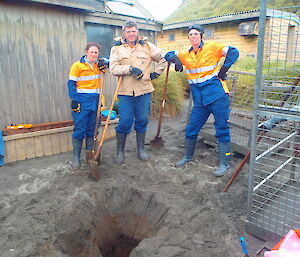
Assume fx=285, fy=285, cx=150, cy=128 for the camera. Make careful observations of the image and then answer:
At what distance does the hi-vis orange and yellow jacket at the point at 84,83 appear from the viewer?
4.43m

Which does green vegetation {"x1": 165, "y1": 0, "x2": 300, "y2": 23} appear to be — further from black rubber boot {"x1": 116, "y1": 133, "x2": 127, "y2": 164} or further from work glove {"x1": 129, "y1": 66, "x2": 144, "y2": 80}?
black rubber boot {"x1": 116, "y1": 133, "x2": 127, "y2": 164}

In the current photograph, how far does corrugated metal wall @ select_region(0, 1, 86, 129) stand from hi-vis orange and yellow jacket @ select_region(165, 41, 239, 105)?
2687 millimetres

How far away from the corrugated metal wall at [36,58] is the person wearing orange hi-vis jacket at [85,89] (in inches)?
48.6

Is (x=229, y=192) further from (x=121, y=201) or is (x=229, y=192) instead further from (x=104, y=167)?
(x=104, y=167)

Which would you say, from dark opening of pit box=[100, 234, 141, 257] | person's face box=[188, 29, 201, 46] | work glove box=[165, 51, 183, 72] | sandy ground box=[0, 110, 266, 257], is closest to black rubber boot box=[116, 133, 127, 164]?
sandy ground box=[0, 110, 266, 257]

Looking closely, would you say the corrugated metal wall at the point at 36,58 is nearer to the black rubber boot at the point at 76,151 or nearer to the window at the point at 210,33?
the black rubber boot at the point at 76,151

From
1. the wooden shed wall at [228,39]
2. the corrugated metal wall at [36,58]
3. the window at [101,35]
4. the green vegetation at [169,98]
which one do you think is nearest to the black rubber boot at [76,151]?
the corrugated metal wall at [36,58]

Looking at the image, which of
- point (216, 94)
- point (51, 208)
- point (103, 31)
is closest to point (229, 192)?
point (216, 94)

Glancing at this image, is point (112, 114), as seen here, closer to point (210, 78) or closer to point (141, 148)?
point (141, 148)

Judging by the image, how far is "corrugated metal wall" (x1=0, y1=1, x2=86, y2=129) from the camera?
4.94m

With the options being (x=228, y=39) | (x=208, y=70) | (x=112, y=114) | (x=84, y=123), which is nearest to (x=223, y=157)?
(x=208, y=70)

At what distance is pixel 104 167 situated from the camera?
457 centimetres

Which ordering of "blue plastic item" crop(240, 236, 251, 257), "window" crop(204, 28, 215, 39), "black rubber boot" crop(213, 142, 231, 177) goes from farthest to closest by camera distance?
"window" crop(204, 28, 215, 39) < "black rubber boot" crop(213, 142, 231, 177) < "blue plastic item" crop(240, 236, 251, 257)

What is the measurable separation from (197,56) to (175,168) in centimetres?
176
